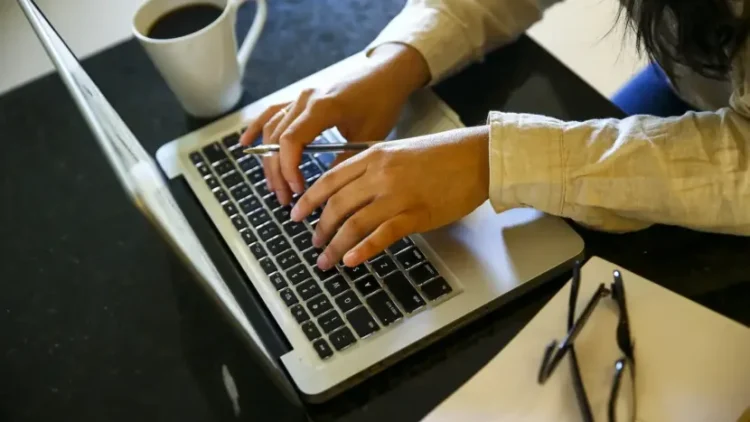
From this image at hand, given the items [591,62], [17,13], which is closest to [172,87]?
[17,13]

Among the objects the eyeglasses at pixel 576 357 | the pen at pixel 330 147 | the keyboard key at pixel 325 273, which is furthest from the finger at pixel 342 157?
the eyeglasses at pixel 576 357

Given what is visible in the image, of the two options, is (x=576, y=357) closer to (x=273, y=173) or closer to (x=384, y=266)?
(x=384, y=266)

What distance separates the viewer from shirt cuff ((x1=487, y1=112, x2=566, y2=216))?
606 mm

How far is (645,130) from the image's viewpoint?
61 centimetres

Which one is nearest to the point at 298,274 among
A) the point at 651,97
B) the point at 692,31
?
the point at 692,31

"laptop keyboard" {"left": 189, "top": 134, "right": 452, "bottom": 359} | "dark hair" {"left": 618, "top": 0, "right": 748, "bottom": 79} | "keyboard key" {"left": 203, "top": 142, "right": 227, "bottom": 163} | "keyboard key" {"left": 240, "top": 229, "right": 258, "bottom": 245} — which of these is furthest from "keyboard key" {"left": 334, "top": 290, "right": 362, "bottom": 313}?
"dark hair" {"left": 618, "top": 0, "right": 748, "bottom": 79}

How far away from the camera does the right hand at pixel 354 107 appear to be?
706 mm

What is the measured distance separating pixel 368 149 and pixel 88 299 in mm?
274

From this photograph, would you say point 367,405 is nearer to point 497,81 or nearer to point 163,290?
point 163,290

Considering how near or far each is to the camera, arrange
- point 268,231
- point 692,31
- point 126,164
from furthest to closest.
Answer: point 268,231, point 692,31, point 126,164

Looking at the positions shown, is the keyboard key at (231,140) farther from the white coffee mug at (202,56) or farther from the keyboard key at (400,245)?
the keyboard key at (400,245)

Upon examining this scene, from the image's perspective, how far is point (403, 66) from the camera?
2.45 ft

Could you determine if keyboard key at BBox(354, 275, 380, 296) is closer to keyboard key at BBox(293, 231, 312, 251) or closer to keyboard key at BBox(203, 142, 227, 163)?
keyboard key at BBox(293, 231, 312, 251)

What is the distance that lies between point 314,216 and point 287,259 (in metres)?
0.05
